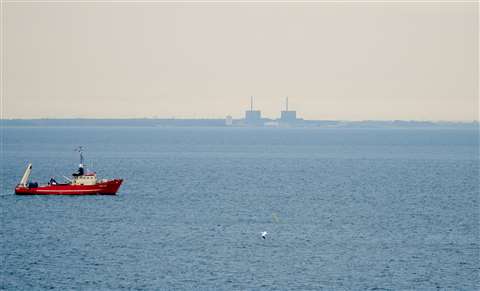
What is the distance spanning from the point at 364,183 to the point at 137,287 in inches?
3976

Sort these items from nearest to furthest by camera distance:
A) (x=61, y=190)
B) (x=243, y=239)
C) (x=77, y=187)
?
(x=243, y=239), (x=77, y=187), (x=61, y=190)

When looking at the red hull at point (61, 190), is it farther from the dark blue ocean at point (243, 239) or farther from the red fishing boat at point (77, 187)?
the dark blue ocean at point (243, 239)

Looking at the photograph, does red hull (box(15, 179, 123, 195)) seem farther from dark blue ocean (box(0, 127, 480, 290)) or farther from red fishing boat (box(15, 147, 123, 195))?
dark blue ocean (box(0, 127, 480, 290))

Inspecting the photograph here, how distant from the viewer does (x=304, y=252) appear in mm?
91750

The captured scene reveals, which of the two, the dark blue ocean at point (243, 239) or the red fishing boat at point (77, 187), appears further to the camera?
the red fishing boat at point (77, 187)

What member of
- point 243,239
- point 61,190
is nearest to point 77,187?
point 61,190

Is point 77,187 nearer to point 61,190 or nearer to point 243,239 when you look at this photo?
point 61,190

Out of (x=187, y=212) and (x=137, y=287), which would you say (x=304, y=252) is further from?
(x=187, y=212)

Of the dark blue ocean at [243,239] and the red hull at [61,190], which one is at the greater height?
the red hull at [61,190]

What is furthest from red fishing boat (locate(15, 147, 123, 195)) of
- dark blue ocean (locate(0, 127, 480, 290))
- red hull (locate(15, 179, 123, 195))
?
dark blue ocean (locate(0, 127, 480, 290))

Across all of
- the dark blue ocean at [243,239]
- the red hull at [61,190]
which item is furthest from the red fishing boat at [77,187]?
the dark blue ocean at [243,239]

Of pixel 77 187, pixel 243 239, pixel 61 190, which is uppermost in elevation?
pixel 77 187

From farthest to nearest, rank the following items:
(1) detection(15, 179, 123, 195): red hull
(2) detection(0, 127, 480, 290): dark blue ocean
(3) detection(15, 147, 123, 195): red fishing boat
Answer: (3) detection(15, 147, 123, 195): red fishing boat, (1) detection(15, 179, 123, 195): red hull, (2) detection(0, 127, 480, 290): dark blue ocean

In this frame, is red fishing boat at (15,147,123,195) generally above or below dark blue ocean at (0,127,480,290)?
above
